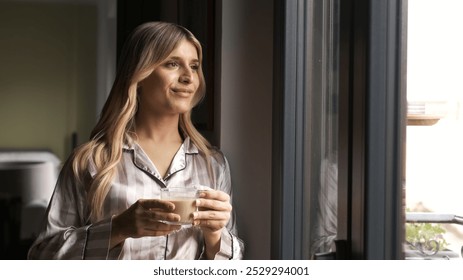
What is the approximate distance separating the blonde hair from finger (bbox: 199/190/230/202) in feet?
0.46

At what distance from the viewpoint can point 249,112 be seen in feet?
3.18

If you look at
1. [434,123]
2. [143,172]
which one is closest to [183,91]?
[143,172]

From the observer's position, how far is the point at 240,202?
0.98m

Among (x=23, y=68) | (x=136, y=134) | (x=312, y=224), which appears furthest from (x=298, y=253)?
(x=23, y=68)

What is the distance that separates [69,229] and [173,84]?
0.27 m

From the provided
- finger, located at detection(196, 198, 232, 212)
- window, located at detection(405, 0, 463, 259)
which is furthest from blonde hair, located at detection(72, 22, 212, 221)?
window, located at detection(405, 0, 463, 259)

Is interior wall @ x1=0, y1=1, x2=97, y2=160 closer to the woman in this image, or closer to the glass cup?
the woman

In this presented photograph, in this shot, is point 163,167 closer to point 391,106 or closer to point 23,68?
point 23,68

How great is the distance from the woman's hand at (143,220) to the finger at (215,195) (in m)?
0.06

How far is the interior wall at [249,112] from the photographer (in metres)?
0.96

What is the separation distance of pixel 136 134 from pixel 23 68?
195 mm

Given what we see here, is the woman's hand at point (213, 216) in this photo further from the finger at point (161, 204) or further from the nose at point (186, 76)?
the nose at point (186, 76)

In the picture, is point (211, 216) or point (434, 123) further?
point (211, 216)

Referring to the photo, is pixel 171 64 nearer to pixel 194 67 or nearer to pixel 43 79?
pixel 194 67
